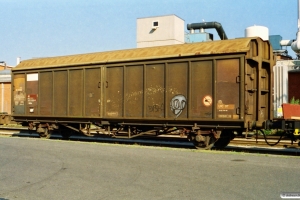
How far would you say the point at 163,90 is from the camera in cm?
1284

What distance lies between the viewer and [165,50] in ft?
42.8

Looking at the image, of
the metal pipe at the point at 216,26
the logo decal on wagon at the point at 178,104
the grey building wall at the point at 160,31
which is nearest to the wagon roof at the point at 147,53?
the logo decal on wagon at the point at 178,104

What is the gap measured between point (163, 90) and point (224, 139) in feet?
9.01

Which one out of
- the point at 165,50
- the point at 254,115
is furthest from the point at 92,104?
the point at 254,115

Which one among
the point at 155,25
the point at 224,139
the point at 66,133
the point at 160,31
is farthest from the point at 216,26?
the point at 224,139

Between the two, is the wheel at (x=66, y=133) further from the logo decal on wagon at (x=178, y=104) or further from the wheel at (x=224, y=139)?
the wheel at (x=224, y=139)

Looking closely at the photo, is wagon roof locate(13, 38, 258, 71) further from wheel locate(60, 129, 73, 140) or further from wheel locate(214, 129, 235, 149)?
wheel locate(60, 129, 73, 140)

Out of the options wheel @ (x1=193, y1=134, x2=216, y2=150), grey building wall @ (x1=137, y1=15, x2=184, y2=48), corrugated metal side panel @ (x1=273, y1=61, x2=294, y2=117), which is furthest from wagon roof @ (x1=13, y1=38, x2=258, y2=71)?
grey building wall @ (x1=137, y1=15, x2=184, y2=48)

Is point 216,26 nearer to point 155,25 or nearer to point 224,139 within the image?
point 155,25

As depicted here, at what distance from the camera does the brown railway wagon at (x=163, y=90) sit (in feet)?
38.3

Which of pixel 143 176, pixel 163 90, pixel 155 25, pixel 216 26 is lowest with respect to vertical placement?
pixel 143 176

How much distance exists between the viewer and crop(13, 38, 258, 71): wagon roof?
11.7m

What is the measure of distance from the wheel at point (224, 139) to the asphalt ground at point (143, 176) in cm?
223

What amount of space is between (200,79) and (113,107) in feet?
12.2
